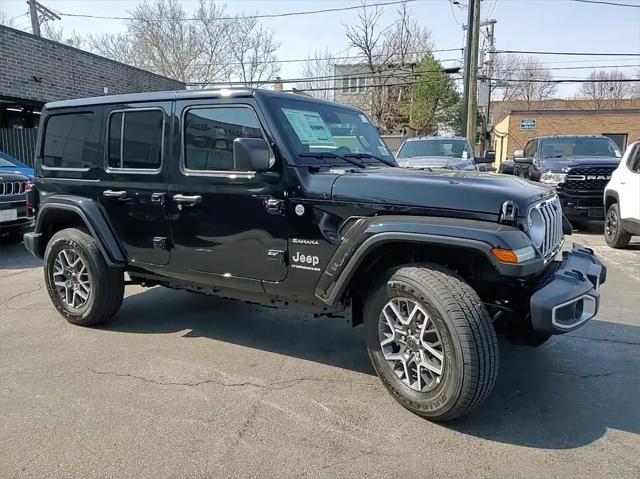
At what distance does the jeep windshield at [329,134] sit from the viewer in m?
3.58

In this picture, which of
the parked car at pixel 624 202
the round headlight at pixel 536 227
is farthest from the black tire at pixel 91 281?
the parked car at pixel 624 202

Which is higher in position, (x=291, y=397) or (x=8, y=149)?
(x=8, y=149)

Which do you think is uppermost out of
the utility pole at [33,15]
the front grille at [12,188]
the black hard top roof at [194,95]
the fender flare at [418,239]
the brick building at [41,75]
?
the utility pole at [33,15]

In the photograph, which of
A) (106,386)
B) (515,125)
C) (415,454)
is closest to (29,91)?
(106,386)

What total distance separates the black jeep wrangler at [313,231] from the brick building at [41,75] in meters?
9.87

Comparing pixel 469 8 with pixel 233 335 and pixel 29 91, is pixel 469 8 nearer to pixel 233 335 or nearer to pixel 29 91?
pixel 29 91

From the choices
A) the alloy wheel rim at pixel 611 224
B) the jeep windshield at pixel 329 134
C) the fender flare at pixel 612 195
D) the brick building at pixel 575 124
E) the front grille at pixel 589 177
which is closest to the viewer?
the jeep windshield at pixel 329 134

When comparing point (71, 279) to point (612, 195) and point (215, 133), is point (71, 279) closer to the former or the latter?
point (215, 133)

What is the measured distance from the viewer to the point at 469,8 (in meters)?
19.0

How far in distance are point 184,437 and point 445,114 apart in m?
32.3

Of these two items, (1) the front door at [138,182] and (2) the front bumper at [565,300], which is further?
(1) the front door at [138,182]

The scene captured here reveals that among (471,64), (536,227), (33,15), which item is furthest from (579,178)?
(33,15)

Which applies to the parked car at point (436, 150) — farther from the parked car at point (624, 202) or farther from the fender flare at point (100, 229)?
the fender flare at point (100, 229)

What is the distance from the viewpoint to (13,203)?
26.1ft
